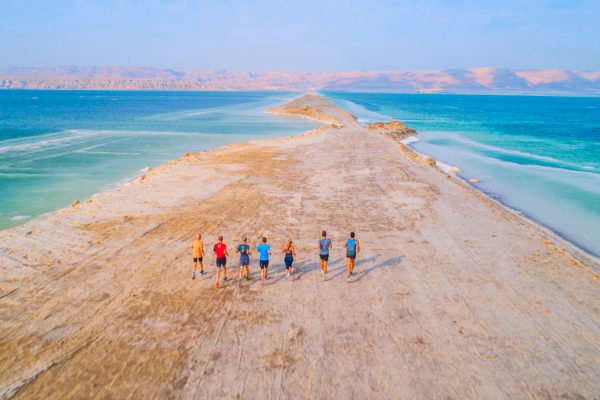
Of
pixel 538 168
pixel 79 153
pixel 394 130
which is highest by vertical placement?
pixel 79 153

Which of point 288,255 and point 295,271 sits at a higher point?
point 288,255

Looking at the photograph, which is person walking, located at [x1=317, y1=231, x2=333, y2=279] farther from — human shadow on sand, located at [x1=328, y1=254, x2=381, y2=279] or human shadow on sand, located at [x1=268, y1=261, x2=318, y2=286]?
human shadow on sand, located at [x1=268, y1=261, x2=318, y2=286]

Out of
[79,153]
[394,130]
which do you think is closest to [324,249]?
[79,153]

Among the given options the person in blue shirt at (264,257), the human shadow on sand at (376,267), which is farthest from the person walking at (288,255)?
the human shadow on sand at (376,267)

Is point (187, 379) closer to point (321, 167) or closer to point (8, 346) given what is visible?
point (8, 346)

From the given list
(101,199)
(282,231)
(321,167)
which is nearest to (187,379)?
(282,231)

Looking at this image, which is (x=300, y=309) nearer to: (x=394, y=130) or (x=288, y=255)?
(x=288, y=255)

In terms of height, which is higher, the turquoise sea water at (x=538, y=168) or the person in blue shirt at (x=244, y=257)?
the person in blue shirt at (x=244, y=257)

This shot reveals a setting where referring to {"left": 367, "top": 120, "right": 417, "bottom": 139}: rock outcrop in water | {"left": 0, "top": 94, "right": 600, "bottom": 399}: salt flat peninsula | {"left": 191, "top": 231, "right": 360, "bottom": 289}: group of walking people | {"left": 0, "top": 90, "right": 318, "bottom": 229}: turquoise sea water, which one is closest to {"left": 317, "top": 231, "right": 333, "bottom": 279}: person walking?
{"left": 191, "top": 231, "right": 360, "bottom": 289}: group of walking people

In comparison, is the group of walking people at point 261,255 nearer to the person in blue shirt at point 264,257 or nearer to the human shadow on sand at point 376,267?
the person in blue shirt at point 264,257
